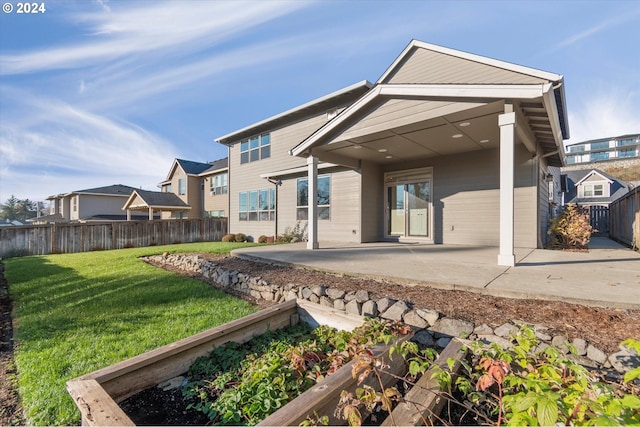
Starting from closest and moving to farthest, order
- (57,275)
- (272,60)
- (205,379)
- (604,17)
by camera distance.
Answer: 1. (205,379)
2. (604,17)
3. (57,275)
4. (272,60)

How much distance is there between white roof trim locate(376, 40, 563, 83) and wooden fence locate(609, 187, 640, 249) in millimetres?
4277

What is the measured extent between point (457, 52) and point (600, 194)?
27.5 metres

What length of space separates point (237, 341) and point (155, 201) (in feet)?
66.0

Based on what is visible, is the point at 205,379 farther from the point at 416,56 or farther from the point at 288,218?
the point at 416,56

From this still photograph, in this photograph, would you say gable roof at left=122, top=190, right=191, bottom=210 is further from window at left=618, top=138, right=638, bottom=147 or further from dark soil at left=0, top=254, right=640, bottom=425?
window at left=618, top=138, right=638, bottom=147

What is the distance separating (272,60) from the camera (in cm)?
1005

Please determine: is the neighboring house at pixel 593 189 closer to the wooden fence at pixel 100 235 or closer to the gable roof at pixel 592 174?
the gable roof at pixel 592 174

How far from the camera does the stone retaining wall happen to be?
2.18 meters

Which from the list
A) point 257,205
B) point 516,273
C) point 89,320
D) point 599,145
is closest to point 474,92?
point 516,273

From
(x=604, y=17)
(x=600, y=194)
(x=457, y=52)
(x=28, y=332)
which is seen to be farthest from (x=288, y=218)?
(x=600, y=194)

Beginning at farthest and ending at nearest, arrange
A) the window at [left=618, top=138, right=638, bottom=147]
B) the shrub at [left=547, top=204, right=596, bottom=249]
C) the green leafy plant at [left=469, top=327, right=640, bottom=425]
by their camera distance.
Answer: the window at [left=618, top=138, right=638, bottom=147] → the shrub at [left=547, top=204, right=596, bottom=249] → the green leafy plant at [left=469, top=327, right=640, bottom=425]

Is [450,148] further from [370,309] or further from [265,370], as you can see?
[265,370]

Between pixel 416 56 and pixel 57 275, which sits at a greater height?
pixel 416 56

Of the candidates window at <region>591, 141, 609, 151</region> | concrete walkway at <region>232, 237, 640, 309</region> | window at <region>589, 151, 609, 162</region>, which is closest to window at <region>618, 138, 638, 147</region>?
window at <region>591, 141, 609, 151</region>
